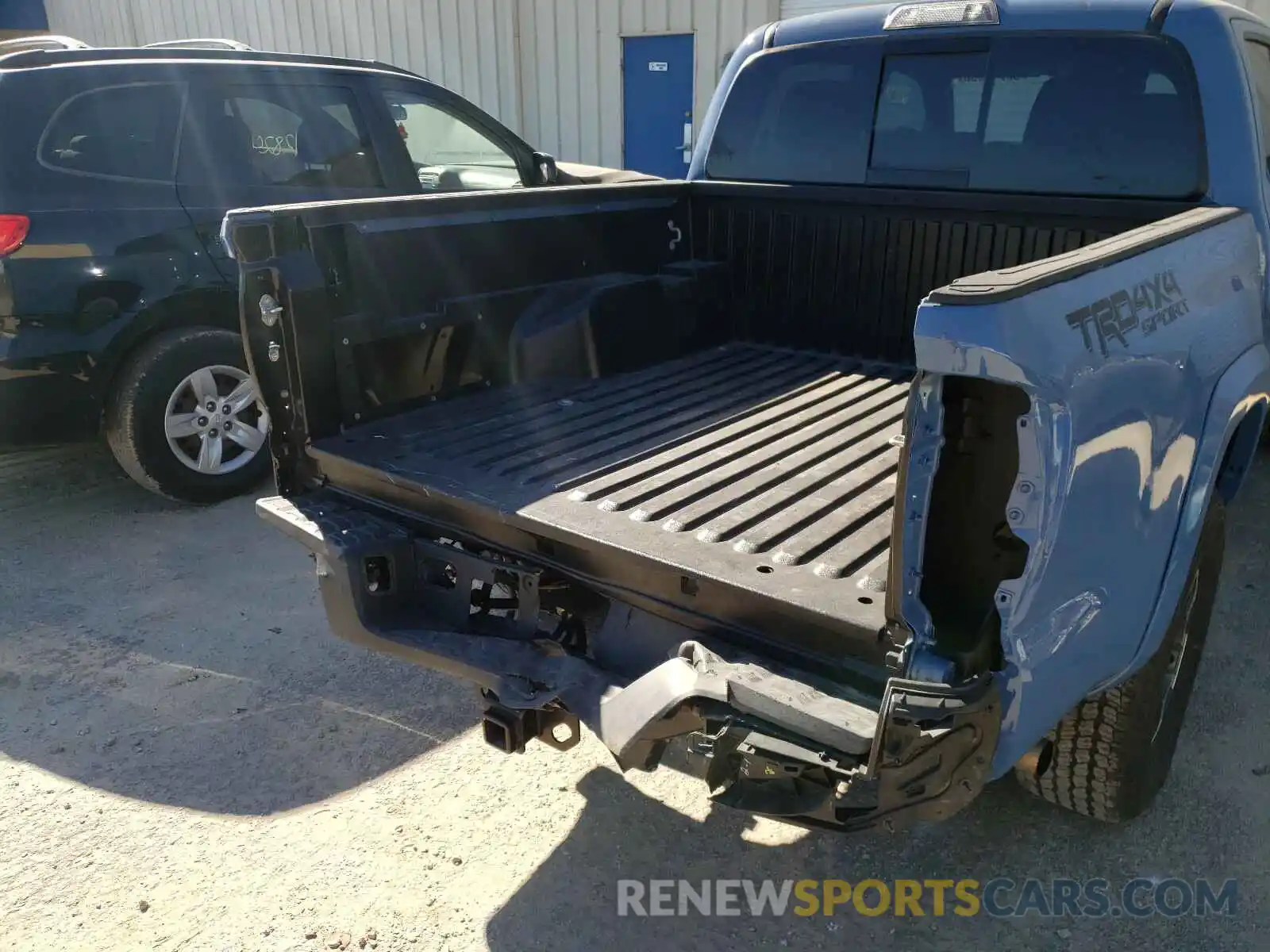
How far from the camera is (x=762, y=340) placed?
167 inches

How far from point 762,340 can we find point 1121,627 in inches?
95.4

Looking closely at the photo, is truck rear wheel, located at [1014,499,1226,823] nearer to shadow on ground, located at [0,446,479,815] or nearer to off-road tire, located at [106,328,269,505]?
shadow on ground, located at [0,446,479,815]

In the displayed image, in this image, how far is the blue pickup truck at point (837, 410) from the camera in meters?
1.77

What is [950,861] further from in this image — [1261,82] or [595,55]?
[595,55]

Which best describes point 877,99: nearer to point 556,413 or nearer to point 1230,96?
point 1230,96

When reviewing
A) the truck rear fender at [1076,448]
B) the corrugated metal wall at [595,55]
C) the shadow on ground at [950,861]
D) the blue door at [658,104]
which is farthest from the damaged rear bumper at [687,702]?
the blue door at [658,104]

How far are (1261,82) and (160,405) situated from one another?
186 inches

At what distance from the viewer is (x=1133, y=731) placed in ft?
7.95

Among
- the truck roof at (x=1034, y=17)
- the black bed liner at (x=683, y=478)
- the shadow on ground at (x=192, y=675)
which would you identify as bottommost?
the shadow on ground at (x=192, y=675)

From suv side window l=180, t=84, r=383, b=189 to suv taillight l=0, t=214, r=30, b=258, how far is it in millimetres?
807

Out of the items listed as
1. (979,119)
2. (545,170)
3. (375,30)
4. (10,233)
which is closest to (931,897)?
(979,119)

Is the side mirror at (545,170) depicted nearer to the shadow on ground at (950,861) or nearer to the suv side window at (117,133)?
the suv side window at (117,133)

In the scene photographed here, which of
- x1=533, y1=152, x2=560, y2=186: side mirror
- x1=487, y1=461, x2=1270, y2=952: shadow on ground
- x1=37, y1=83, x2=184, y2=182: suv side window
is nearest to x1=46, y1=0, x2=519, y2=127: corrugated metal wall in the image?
x1=533, y1=152, x2=560, y2=186: side mirror

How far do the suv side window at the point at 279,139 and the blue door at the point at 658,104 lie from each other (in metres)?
5.74
